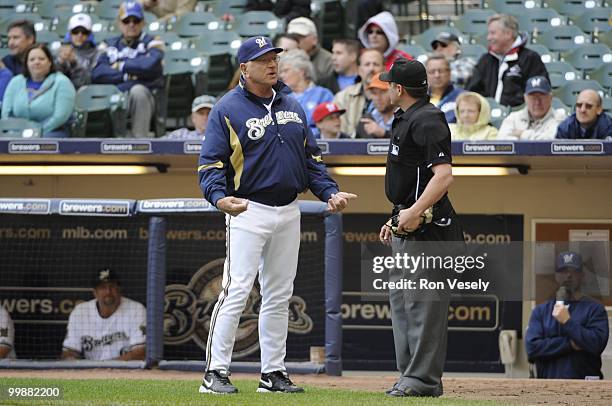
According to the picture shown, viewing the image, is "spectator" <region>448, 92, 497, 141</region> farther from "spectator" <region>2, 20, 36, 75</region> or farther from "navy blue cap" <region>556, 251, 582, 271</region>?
"spectator" <region>2, 20, 36, 75</region>

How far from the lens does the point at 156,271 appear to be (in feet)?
27.8

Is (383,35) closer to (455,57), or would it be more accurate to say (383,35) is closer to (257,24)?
(455,57)

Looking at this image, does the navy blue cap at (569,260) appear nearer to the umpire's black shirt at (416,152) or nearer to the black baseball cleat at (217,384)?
the umpire's black shirt at (416,152)

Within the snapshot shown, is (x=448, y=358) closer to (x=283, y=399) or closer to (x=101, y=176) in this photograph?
(x=101, y=176)

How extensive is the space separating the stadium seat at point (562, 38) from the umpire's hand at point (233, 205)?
782 cm

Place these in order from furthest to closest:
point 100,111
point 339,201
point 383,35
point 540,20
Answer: point 540,20, point 383,35, point 100,111, point 339,201

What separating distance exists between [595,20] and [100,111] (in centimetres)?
552

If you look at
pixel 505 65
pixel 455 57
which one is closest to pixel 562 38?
pixel 455 57

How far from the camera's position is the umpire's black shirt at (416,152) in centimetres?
560

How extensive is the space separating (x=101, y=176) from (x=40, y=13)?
407 centimetres

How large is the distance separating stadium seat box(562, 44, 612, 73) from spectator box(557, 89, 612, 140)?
2.54 meters

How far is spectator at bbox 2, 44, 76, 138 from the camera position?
10758mm

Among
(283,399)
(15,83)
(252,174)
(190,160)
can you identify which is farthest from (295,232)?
(15,83)

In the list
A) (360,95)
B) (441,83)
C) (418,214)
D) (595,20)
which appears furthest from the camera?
(595,20)
